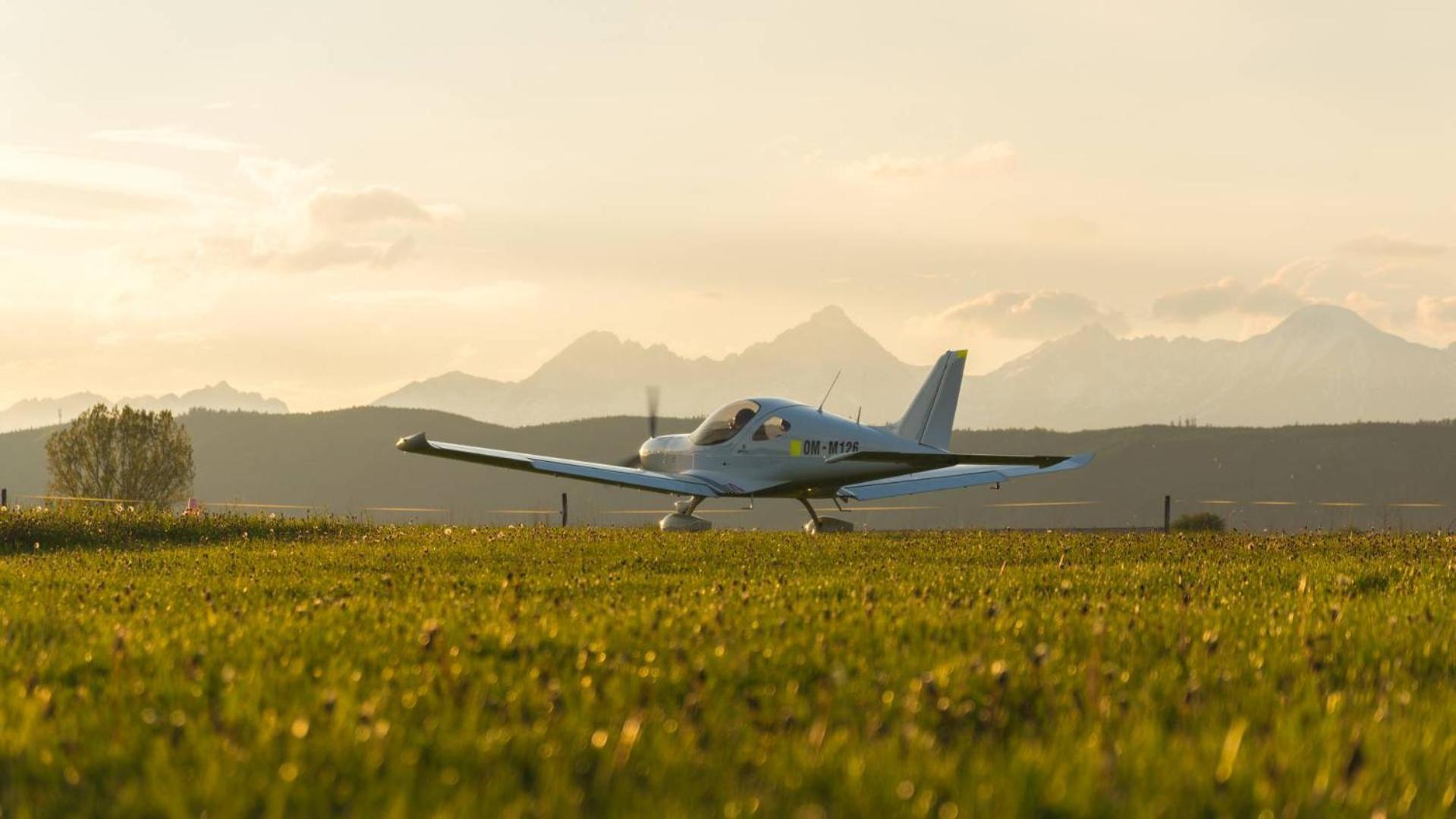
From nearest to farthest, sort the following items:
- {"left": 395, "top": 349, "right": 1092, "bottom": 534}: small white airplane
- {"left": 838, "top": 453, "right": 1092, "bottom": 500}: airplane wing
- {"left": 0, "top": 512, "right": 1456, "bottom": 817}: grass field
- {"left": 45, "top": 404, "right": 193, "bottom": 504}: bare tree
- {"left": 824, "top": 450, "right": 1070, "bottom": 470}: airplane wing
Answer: {"left": 0, "top": 512, "right": 1456, "bottom": 817}: grass field
{"left": 824, "top": 450, "right": 1070, "bottom": 470}: airplane wing
{"left": 395, "top": 349, "right": 1092, "bottom": 534}: small white airplane
{"left": 838, "top": 453, "right": 1092, "bottom": 500}: airplane wing
{"left": 45, "top": 404, "right": 193, "bottom": 504}: bare tree

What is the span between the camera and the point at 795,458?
26.8 meters

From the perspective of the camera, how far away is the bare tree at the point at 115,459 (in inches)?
2447

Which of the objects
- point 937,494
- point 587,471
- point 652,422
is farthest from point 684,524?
point 937,494

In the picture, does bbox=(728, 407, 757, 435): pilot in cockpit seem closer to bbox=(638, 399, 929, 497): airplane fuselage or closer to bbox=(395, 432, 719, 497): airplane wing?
bbox=(638, 399, 929, 497): airplane fuselage

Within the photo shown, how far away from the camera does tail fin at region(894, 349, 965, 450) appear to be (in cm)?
2838

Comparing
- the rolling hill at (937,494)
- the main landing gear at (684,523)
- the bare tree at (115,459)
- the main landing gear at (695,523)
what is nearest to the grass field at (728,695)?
the main landing gear at (684,523)

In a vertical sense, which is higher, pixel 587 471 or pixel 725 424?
pixel 725 424

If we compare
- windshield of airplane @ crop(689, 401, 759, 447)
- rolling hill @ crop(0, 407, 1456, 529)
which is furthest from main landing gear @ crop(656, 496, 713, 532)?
rolling hill @ crop(0, 407, 1456, 529)

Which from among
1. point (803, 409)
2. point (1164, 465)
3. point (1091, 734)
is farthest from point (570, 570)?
point (1164, 465)

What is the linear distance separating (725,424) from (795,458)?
2.10 m

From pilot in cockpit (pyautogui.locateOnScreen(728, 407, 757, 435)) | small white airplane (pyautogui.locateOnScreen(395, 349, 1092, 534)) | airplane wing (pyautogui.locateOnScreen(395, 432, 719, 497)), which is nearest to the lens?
airplane wing (pyautogui.locateOnScreen(395, 432, 719, 497))

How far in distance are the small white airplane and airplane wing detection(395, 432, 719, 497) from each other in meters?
0.03

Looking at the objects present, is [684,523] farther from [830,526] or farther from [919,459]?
[919,459]

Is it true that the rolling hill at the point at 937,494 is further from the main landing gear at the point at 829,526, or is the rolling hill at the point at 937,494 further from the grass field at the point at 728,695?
the grass field at the point at 728,695
